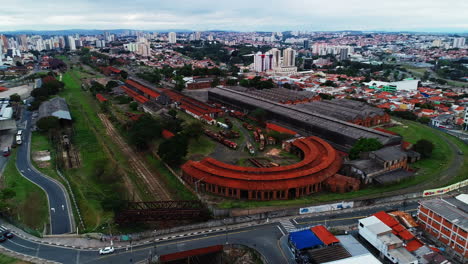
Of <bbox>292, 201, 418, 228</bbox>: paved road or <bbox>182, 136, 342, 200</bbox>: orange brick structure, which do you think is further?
<bbox>182, 136, 342, 200</bbox>: orange brick structure

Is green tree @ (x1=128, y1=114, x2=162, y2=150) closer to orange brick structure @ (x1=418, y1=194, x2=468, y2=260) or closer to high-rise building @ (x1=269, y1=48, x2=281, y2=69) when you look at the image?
orange brick structure @ (x1=418, y1=194, x2=468, y2=260)

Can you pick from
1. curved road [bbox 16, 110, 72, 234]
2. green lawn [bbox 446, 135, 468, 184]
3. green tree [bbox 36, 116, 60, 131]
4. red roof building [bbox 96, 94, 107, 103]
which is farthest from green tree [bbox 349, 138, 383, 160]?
red roof building [bbox 96, 94, 107, 103]

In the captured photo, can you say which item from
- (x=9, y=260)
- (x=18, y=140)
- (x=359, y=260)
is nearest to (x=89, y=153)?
(x=18, y=140)

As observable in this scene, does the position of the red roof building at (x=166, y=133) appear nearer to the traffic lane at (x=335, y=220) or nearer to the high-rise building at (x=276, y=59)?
the traffic lane at (x=335, y=220)

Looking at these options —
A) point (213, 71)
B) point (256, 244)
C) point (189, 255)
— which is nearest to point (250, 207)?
point (256, 244)

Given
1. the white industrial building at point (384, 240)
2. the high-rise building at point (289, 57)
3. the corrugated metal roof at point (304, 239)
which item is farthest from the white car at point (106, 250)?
the high-rise building at point (289, 57)

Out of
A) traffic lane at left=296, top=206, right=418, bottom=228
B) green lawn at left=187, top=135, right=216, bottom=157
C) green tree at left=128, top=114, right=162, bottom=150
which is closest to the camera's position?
traffic lane at left=296, top=206, right=418, bottom=228

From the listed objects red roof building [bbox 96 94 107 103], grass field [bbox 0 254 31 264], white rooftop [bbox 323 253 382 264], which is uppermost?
red roof building [bbox 96 94 107 103]
